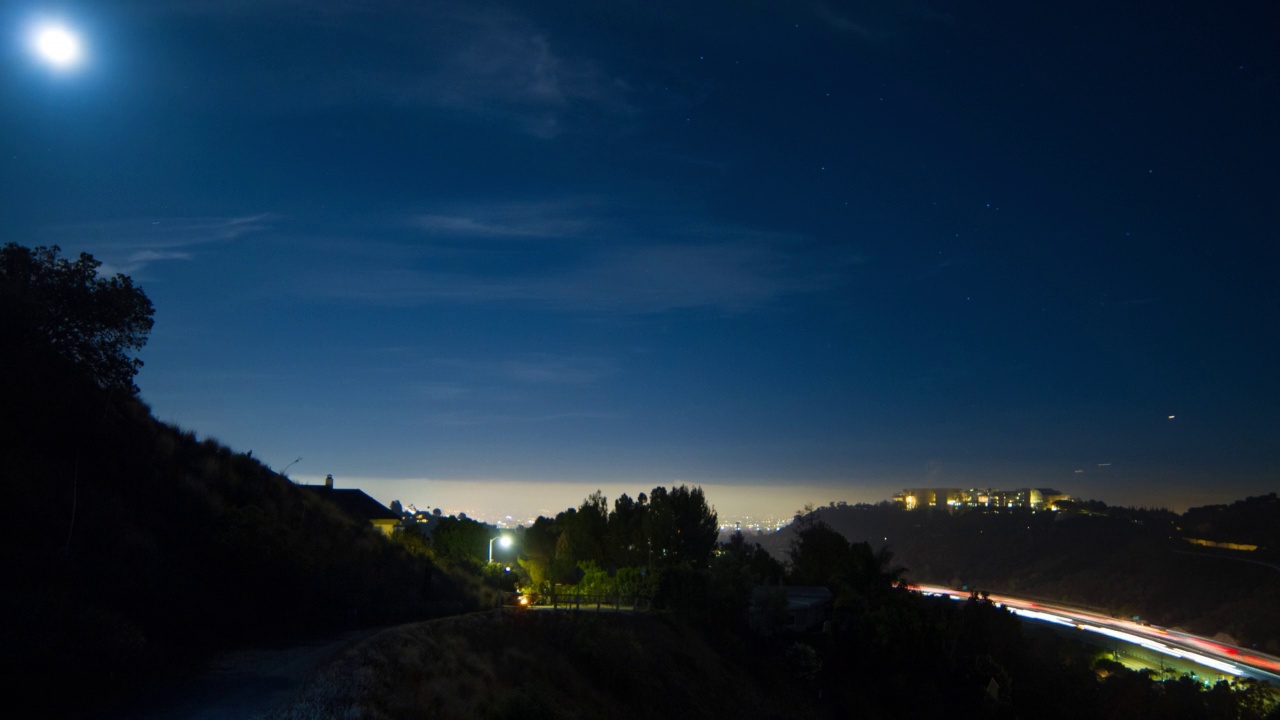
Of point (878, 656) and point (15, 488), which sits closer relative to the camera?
point (15, 488)

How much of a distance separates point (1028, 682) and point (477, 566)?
3440 cm

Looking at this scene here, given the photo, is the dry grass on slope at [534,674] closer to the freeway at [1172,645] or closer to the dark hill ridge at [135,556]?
the dark hill ridge at [135,556]

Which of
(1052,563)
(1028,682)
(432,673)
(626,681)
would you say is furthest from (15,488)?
(1052,563)

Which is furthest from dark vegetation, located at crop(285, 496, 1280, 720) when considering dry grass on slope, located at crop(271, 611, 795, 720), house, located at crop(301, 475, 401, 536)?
house, located at crop(301, 475, 401, 536)

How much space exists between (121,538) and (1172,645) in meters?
94.8

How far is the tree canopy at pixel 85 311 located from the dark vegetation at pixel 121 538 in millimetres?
46

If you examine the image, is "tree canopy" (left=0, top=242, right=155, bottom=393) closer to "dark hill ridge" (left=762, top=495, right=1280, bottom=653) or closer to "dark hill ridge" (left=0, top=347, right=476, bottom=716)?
"dark hill ridge" (left=0, top=347, right=476, bottom=716)

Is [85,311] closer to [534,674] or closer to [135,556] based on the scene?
[135,556]

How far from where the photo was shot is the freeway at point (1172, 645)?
68000 millimetres

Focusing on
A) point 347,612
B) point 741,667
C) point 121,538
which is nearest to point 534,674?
point 347,612

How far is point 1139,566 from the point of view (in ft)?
447

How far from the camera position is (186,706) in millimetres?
11961

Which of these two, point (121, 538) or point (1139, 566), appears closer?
point (121, 538)

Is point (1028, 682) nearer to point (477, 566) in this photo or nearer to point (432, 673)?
point (477, 566)
